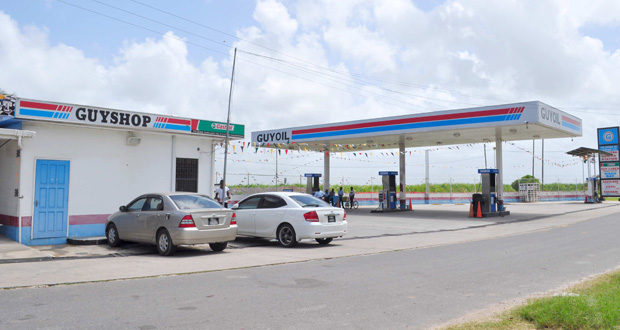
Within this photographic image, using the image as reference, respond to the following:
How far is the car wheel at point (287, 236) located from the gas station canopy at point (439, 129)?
14.8 meters

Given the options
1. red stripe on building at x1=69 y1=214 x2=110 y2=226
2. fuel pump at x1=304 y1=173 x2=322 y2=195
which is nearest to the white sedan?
red stripe on building at x1=69 y1=214 x2=110 y2=226

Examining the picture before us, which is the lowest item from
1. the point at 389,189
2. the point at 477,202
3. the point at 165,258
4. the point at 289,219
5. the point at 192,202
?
the point at 165,258

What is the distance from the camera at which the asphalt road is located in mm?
5980

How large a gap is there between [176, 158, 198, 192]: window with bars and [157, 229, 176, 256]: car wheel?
4.69 meters

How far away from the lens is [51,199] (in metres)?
13.7

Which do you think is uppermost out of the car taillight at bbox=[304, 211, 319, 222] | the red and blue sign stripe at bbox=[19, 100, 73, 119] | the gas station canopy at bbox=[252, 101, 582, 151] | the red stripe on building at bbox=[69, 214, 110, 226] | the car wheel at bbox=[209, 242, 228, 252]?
the gas station canopy at bbox=[252, 101, 582, 151]

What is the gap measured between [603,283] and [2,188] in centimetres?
1484

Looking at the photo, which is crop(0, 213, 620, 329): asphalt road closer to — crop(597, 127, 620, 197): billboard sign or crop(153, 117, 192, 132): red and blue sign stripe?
crop(153, 117, 192, 132): red and blue sign stripe

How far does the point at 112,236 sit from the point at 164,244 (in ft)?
7.54

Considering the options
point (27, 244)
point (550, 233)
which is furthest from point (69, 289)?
point (550, 233)

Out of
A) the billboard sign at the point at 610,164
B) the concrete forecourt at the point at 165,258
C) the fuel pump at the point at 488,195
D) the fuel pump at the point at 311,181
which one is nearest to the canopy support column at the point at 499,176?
the fuel pump at the point at 488,195

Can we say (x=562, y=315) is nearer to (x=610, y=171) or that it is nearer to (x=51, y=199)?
(x=51, y=199)

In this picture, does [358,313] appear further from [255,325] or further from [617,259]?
[617,259]

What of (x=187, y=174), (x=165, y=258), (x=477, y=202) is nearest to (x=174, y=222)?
(x=165, y=258)
